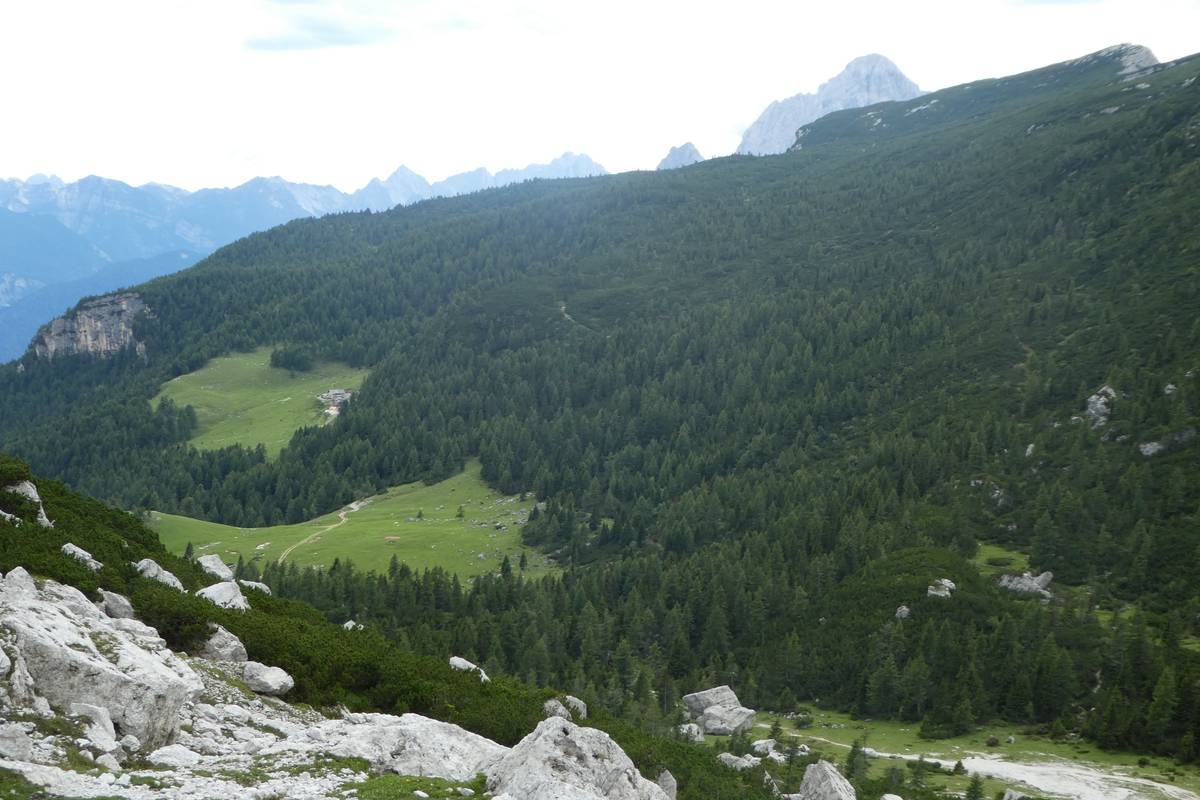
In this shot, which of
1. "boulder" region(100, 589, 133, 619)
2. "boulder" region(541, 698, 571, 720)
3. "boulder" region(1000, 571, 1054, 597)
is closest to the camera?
"boulder" region(100, 589, 133, 619)

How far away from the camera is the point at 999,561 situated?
100812 mm

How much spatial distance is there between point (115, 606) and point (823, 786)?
34.9 m

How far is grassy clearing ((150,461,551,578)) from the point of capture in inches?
5344

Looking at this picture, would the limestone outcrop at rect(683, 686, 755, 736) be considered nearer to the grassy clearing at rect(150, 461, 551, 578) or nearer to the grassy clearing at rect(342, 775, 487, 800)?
the grassy clearing at rect(342, 775, 487, 800)

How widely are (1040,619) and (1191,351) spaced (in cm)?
6645

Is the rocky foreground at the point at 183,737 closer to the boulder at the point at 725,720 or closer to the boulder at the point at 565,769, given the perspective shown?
the boulder at the point at 565,769

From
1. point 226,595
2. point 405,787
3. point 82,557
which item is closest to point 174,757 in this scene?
point 405,787

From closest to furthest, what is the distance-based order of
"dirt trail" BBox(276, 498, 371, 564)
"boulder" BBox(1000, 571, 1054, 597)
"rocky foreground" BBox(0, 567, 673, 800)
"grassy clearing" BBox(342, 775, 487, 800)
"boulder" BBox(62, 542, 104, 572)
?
"rocky foreground" BBox(0, 567, 673, 800) < "grassy clearing" BBox(342, 775, 487, 800) < "boulder" BBox(62, 542, 104, 572) < "boulder" BBox(1000, 571, 1054, 597) < "dirt trail" BBox(276, 498, 371, 564)

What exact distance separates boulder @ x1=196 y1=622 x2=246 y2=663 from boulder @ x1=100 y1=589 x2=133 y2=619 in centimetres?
321

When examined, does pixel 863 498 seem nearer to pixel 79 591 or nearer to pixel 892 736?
pixel 892 736

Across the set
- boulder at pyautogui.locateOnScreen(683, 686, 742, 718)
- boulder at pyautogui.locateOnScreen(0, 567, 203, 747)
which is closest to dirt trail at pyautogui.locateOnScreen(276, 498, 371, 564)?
boulder at pyautogui.locateOnScreen(683, 686, 742, 718)

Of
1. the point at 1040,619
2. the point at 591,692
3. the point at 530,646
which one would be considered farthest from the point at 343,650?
the point at 1040,619

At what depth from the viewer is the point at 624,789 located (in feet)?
96.8

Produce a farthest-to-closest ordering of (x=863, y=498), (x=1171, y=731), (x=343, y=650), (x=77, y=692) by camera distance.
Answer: (x=863, y=498) → (x=1171, y=731) → (x=343, y=650) → (x=77, y=692)
